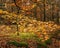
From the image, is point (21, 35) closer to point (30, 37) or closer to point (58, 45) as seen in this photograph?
point (30, 37)

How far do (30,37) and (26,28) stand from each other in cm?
162

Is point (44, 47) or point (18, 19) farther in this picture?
point (44, 47)

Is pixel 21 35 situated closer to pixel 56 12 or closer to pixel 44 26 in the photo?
pixel 44 26

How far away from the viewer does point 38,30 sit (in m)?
13.5

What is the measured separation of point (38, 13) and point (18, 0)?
2087cm

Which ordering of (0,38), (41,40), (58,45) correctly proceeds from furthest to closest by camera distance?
1. (58,45)
2. (41,40)
3. (0,38)

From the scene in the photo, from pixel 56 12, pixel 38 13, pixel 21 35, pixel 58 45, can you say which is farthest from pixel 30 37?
pixel 56 12

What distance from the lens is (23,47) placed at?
13.6 m

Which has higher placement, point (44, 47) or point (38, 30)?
point (38, 30)

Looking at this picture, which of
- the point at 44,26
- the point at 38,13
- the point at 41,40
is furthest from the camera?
the point at 38,13

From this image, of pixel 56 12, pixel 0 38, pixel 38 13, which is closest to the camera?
pixel 0 38

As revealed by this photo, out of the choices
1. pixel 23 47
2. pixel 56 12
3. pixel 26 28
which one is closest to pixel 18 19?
pixel 26 28

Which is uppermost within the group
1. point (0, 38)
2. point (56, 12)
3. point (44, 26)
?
point (44, 26)

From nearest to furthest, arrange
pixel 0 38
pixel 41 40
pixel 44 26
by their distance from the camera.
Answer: pixel 44 26, pixel 0 38, pixel 41 40
